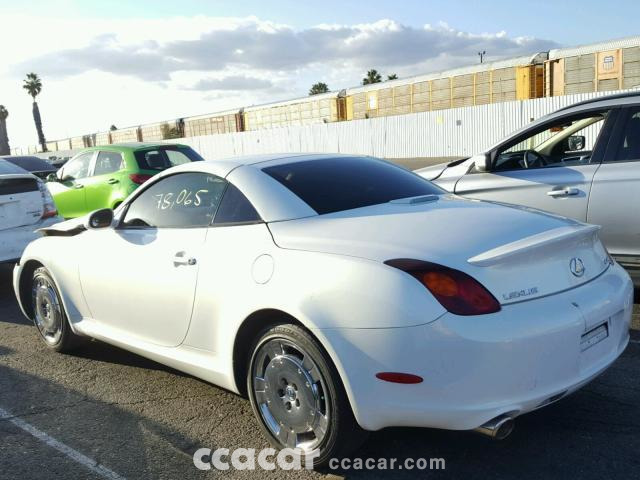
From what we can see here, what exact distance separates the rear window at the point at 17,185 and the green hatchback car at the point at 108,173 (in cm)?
256

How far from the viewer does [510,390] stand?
2613mm

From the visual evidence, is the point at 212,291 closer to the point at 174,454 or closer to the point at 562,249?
the point at 174,454

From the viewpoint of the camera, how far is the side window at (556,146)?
556cm

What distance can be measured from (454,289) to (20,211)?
614 cm

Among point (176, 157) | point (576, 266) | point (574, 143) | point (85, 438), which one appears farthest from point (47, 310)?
point (176, 157)

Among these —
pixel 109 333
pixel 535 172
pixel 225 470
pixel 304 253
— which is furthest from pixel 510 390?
pixel 535 172

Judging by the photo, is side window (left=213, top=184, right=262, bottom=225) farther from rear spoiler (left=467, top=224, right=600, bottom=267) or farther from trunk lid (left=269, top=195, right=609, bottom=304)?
rear spoiler (left=467, top=224, right=600, bottom=267)

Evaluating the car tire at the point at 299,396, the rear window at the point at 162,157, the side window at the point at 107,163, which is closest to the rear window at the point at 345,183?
the car tire at the point at 299,396

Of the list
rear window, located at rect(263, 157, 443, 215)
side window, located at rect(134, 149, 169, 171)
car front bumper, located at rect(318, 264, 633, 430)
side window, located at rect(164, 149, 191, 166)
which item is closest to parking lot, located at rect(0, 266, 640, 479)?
car front bumper, located at rect(318, 264, 633, 430)

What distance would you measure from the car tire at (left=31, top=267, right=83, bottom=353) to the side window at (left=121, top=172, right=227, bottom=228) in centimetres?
108

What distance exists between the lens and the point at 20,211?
24.0 ft

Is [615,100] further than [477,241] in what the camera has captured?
Yes

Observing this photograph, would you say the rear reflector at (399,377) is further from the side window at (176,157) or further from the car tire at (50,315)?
the side window at (176,157)

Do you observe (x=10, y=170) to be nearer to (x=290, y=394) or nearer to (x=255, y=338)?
(x=255, y=338)
